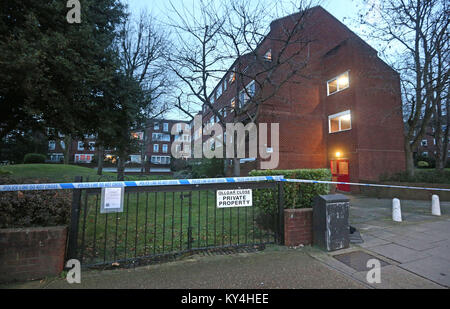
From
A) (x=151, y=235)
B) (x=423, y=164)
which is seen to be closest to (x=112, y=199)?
(x=151, y=235)

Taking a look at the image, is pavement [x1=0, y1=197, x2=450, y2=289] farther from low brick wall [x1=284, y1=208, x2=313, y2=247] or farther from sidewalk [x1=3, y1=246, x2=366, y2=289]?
low brick wall [x1=284, y1=208, x2=313, y2=247]

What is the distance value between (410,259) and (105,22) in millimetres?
13475

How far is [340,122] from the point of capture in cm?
1451

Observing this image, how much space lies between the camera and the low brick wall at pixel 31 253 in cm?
275

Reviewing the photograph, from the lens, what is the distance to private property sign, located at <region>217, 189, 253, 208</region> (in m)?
3.84

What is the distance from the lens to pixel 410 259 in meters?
3.39

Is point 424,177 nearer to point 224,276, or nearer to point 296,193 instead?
point 296,193

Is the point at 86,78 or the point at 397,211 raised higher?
the point at 86,78

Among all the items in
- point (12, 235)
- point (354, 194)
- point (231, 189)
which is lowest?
point (354, 194)

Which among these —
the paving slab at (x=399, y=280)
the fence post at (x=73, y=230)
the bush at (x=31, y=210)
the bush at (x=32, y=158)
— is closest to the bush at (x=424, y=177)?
the paving slab at (x=399, y=280)

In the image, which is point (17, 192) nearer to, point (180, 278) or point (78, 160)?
point (180, 278)

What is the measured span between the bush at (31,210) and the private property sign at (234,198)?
2.53 m

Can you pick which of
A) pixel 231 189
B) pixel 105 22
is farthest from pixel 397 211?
pixel 105 22

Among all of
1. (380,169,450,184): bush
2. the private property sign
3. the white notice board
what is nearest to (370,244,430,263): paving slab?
the private property sign
